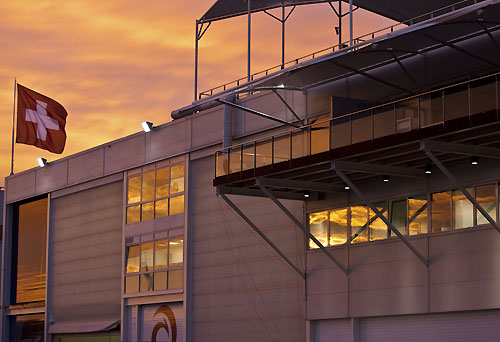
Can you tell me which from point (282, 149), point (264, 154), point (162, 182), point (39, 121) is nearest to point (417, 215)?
point (282, 149)

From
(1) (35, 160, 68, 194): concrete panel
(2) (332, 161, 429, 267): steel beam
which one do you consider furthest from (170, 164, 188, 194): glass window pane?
(2) (332, 161, 429, 267): steel beam

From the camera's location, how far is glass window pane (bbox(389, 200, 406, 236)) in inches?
1329

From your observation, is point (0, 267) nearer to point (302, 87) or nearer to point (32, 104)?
point (32, 104)

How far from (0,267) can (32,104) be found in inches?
525

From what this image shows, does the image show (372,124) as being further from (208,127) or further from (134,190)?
(134,190)

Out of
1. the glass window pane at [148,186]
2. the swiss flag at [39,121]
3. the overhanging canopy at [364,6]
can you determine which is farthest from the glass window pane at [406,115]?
the swiss flag at [39,121]

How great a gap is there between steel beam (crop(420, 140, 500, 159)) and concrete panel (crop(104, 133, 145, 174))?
23091 millimetres

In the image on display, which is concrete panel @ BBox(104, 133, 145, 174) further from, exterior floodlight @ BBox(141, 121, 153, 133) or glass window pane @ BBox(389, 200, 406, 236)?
glass window pane @ BBox(389, 200, 406, 236)

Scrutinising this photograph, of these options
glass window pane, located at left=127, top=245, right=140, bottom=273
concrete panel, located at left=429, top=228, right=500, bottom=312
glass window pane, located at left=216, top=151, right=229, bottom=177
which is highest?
glass window pane, located at left=216, top=151, right=229, bottom=177

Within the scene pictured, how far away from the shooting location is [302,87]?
37812 mm

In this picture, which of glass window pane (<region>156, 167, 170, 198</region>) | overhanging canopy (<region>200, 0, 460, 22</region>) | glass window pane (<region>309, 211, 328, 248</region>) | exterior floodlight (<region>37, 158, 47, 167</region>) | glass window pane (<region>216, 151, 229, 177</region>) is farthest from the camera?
exterior floodlight (<region>37, 158, 47, 167</region>)

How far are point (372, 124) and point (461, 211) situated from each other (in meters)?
4.43

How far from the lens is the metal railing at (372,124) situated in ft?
91.9

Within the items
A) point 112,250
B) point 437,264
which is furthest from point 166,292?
point 437,264
